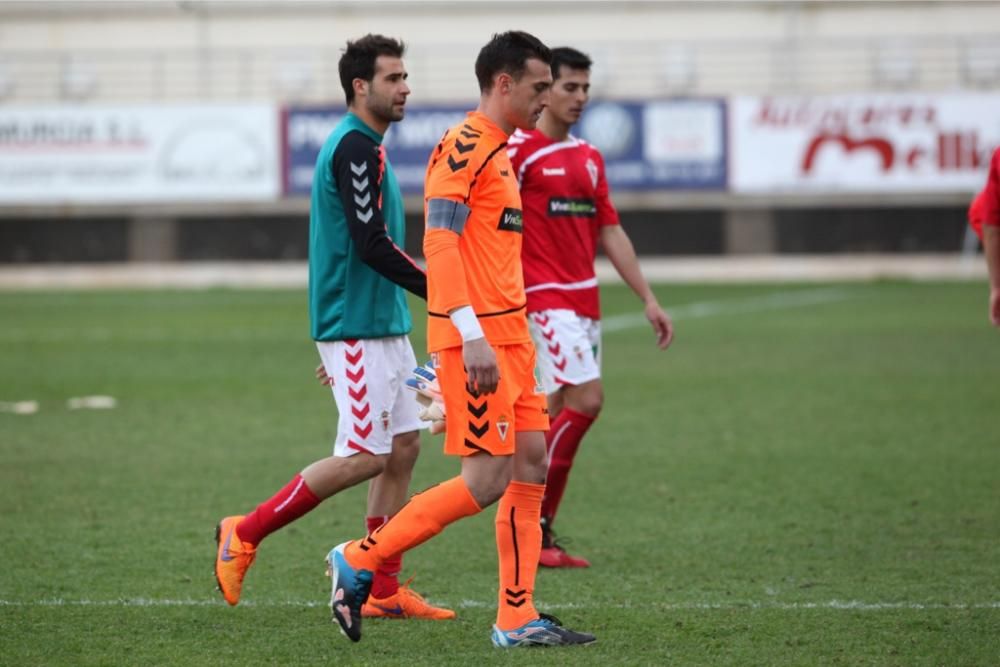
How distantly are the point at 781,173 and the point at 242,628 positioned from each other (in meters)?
23.7

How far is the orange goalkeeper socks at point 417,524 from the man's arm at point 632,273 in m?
2.22

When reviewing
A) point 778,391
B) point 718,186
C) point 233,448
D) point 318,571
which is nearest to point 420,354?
point 778,391

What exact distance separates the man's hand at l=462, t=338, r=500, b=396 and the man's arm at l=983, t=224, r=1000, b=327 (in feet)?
11.0

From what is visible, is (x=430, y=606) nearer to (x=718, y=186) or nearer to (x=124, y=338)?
(x=124, y=338)

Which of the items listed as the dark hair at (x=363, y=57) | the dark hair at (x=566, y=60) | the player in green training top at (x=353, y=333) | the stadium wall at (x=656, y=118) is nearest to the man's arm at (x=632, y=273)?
the dark hair at (x=566, y=60)

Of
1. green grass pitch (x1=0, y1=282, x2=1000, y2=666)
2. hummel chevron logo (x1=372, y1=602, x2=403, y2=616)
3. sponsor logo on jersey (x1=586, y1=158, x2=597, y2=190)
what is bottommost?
green grass pitch (x1=0, y1=282, x2=1000, y2=666)

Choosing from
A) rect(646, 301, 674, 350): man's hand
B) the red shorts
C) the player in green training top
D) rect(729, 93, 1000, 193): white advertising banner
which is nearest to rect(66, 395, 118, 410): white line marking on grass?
rect(646, 301, 674, 350): man's hand

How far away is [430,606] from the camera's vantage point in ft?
19.9

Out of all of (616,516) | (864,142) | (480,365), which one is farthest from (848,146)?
(480,365)

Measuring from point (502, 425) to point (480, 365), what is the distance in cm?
29

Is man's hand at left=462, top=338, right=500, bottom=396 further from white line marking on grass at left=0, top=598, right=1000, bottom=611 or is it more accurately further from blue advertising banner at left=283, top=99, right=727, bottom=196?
blue advertising banner at left=283, top=99, right=727, bottom=196

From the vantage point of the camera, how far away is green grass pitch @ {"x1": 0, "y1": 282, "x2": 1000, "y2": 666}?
5.57 meters

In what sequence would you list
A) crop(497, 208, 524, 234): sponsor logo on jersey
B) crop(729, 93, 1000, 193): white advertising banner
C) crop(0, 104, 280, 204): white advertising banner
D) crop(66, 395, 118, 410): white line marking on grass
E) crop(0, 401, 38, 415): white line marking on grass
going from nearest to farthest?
crop(497, 208, 524, 234): sponsor logo on jersey
crop(0, 401, 38, 415): white line marking on grass
crop(66, 395, 118, 410): white line marking on grass
crop(729, 93, 1000, 193): white advertising banner
crop(0, 104, 280, 204): white advertising banner

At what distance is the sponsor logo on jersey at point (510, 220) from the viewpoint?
545cm
